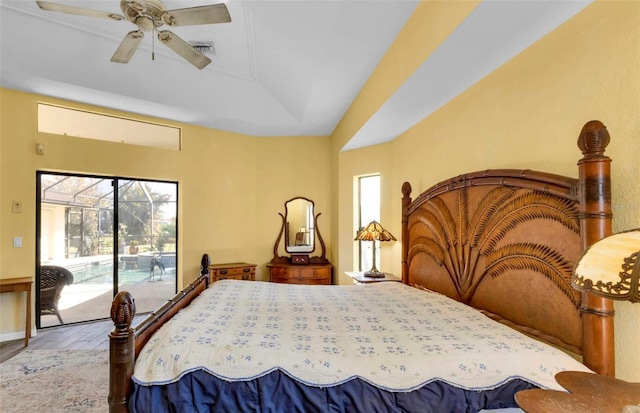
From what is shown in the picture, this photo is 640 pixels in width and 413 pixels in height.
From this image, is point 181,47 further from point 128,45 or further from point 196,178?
point 196,178

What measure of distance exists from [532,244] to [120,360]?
2.10m

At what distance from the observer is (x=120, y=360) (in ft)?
4.22

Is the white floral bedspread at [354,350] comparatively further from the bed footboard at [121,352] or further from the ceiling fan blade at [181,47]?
the ceiling fan blade at [181,47]

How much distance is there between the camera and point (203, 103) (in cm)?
413

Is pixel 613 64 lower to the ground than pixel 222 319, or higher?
higher

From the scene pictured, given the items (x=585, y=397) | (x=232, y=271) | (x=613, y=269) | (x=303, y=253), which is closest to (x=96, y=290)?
(x=232, y=271)

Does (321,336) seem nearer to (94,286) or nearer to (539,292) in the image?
(539,292)

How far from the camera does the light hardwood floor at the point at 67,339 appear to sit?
3281mm

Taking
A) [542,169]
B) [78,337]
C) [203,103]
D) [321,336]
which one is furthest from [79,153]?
[542,169]

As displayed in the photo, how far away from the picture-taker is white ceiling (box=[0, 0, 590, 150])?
6.18 feet

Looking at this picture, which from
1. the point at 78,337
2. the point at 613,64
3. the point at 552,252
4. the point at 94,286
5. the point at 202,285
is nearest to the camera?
the point at 613,64

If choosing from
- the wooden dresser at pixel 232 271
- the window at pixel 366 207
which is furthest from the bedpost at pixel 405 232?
the wooden dresser at pixel 232 271

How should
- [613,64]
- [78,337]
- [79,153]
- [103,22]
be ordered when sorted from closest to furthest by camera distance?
[613,64] < [103,22] < [78,337] < [79,153]

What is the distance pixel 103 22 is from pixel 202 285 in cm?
280
